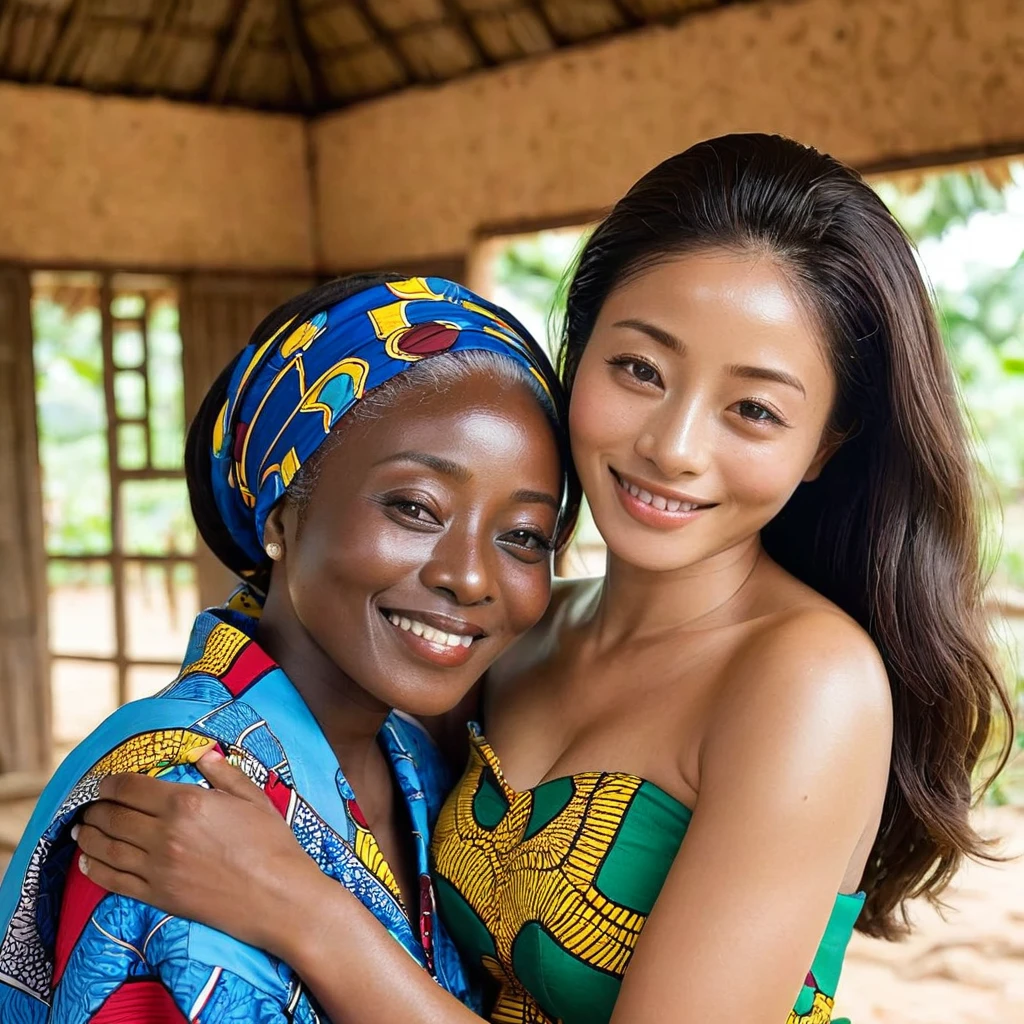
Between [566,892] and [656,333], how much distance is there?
2.32ft

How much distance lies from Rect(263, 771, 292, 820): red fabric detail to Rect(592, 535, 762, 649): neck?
586 mm

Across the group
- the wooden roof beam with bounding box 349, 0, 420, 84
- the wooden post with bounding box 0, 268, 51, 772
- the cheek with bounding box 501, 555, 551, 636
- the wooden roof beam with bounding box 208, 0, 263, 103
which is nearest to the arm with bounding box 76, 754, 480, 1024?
the cheek with bounding box 501, 555, 551, 636

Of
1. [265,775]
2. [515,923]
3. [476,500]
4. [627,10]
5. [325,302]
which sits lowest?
[515,923]

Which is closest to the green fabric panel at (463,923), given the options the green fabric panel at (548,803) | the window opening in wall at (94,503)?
the green fabric panel at (548,803)

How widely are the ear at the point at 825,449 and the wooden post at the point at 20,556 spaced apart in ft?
15.9

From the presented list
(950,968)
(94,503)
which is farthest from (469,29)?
(94,503)

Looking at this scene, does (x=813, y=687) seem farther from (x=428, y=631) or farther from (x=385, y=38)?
(x=385, y=38)

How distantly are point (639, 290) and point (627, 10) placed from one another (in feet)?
12.8

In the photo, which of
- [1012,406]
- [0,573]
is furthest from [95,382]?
[1012,406]

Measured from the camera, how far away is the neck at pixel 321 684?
5.68ft

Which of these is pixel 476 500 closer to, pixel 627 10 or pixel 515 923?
pixel 515 923

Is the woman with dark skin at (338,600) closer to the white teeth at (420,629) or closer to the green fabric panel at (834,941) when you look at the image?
the white teeth at (420,629)

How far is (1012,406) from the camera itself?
10352 millimetres

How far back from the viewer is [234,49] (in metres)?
6.25
